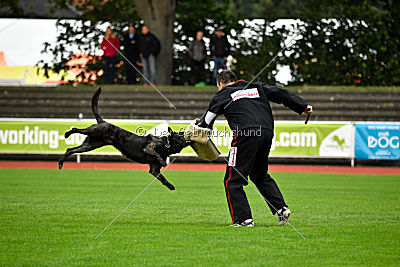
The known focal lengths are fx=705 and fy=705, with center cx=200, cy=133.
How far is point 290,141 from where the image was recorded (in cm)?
2077

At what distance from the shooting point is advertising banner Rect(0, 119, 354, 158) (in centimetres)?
2058

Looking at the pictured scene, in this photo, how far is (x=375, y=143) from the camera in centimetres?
2083

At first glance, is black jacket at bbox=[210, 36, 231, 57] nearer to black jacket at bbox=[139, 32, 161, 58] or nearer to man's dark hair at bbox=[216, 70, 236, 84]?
black jacket at bbox=[139, 32, 161, 58]

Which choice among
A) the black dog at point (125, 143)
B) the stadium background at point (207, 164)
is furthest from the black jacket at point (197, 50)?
the black dog at point (125, 143)

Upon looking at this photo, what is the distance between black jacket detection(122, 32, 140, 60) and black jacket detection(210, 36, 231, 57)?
258 cm

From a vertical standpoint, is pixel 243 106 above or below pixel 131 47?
below

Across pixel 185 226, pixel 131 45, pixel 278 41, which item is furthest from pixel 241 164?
pixel 278 41

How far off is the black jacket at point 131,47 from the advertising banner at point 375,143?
8088 millimetres

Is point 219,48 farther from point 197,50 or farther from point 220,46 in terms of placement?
point 197,50

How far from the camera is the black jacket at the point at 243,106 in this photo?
890cm

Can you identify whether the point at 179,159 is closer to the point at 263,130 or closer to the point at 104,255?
the point at 263,130

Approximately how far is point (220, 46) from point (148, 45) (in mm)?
2472

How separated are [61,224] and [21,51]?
19325mm

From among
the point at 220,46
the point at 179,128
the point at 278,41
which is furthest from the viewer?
the point at 278,41
